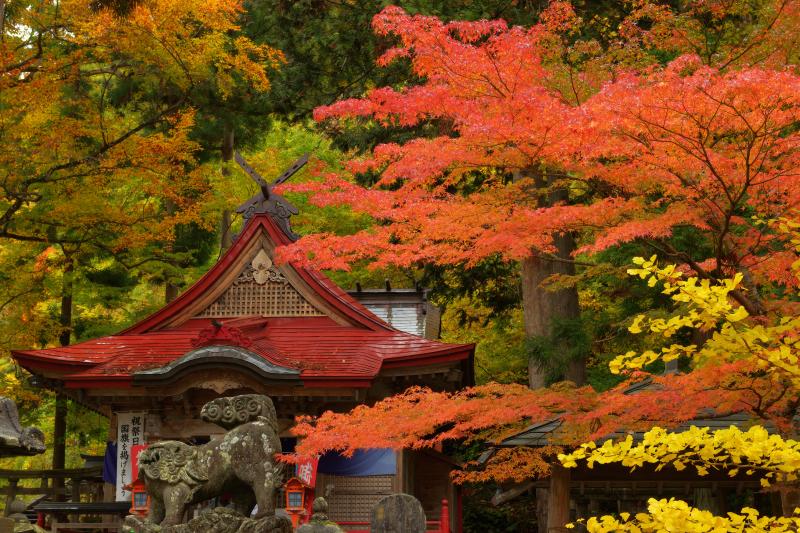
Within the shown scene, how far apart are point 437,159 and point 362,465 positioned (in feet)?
19.8

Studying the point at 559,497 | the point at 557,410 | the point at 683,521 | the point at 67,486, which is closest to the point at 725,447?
the point at 683,521

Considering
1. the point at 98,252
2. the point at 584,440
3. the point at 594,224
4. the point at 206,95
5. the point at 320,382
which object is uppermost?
the point at 206,95

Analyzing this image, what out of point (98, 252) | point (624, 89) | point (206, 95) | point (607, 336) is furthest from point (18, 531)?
point (206, 95)

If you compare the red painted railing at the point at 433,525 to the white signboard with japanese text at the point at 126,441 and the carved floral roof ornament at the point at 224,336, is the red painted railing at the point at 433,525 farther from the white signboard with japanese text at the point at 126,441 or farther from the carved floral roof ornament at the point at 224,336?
the white signboard with japanese text at the point at 126,441

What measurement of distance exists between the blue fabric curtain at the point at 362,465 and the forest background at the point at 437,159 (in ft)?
10.1

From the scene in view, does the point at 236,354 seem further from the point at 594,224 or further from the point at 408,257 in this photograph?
the point at 594,224

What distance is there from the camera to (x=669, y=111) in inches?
372

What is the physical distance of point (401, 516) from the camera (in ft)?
33.0

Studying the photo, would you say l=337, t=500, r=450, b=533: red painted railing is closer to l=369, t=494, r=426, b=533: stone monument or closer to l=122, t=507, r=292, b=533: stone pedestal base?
l=369, t=494, r=426, b=533: stone monument

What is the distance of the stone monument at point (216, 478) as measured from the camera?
882 cm

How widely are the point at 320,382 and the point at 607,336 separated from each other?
5.53 metres

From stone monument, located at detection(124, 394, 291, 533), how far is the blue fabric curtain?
6645mm

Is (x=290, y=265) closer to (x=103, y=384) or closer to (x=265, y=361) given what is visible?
(x=265, y=361)

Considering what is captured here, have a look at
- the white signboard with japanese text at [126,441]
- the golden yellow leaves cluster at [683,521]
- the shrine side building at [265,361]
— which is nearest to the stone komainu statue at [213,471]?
the golden yellow leaves cluster at [683,521]
